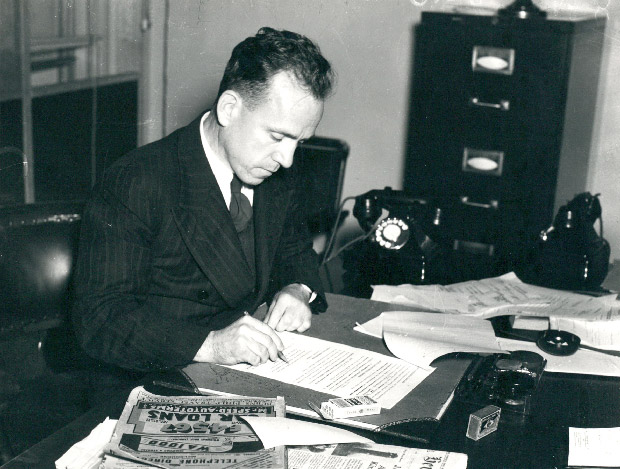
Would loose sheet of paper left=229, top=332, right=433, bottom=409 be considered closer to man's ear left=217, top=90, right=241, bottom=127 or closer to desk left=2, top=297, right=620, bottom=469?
desk left=2, top=297, right=620, bottom=469

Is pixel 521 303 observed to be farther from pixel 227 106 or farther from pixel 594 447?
pixel 227 106

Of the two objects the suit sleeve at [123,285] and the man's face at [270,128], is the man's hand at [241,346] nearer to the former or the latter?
the suit sleeve at [123,285]

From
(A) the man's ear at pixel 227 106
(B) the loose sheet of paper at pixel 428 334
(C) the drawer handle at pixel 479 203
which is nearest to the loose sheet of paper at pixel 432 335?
(B) the loose sheet of paper at pixel 428 334

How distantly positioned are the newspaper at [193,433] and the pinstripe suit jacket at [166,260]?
28 cm

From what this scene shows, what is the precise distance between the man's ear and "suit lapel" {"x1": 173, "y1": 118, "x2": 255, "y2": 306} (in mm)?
106

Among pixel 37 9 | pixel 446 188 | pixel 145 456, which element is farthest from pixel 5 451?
pixel 37 9

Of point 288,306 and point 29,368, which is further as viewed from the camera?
point 29,368

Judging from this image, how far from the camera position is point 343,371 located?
1.42 m

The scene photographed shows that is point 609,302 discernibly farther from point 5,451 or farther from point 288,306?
point 5,451

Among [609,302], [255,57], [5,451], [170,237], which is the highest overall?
[255,57]

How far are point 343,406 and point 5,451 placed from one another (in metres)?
0.91

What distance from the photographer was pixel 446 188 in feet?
9.22

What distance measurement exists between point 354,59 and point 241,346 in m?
2.32

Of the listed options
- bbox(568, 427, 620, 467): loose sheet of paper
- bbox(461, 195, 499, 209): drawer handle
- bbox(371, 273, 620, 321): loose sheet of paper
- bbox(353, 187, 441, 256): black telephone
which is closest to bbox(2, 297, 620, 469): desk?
bbox(568, 427, 620, 467): loose sheet of paper
